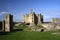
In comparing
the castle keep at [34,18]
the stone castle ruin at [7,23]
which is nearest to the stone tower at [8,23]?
the stone castle ruin at [7,23]

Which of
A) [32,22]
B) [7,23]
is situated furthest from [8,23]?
[32,22]

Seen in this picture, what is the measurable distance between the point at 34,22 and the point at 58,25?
1342 centimetres

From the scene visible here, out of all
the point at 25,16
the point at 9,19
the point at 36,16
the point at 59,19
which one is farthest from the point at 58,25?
the point at 25,16

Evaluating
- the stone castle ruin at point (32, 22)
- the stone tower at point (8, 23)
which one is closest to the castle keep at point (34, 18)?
the stone castle ruin at point (32, 22)

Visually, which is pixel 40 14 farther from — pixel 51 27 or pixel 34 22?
pixel 51 27

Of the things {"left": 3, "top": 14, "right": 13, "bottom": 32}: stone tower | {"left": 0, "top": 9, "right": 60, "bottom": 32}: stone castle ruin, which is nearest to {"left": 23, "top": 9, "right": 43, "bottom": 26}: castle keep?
{"left": 0, "top": 9, "right": 60, "bottom": 32}: stone castle ruin

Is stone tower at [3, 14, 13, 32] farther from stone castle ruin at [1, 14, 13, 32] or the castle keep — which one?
the castle keep

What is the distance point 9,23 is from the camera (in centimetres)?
2659

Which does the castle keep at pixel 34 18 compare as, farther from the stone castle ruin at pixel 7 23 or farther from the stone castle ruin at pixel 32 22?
the stone castle ruin at pixel 7 23

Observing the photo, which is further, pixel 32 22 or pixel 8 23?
pixel 32 22

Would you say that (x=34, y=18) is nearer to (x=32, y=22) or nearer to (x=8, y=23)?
(x=32, y=22)

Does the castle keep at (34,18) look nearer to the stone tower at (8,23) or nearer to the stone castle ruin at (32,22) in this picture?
the stone castle ruin at (32,22)

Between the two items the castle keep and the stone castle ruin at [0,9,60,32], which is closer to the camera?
the stone castle ruin at [0,9,60,32]

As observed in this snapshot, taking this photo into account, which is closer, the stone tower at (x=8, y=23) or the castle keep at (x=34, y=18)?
the stone tower at (x=8, y=23)
